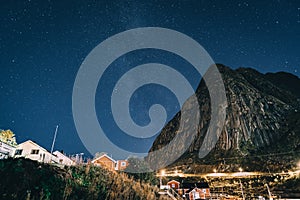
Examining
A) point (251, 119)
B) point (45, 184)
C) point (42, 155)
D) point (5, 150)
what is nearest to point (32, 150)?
point (42, 155)

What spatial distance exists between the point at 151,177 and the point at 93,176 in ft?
67.1

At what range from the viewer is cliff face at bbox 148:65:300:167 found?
238 feet

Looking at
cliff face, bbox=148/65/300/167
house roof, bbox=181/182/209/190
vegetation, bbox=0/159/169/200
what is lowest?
vegetation, bbox=0/159/169/200

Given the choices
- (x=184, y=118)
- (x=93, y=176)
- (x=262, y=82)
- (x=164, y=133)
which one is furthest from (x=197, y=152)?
(x=93, y=176)

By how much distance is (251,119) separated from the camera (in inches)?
3275

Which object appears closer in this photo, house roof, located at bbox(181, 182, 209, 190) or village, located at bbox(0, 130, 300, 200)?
village, located at bbox(0, 130, 300, 200)

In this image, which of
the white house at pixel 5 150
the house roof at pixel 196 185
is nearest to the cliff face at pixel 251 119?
the house roof at pixel 196 185

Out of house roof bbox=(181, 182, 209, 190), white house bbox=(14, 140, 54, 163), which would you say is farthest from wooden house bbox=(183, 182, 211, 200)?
white house bbox=(14, 140, 54, 163)

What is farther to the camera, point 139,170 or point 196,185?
point 196,185

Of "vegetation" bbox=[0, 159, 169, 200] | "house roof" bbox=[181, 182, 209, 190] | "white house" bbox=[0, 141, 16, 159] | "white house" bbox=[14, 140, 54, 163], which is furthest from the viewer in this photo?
"house roof" bbox=[181, 182, 209, 190]

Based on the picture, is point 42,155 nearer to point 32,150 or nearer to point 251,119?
point 32,150

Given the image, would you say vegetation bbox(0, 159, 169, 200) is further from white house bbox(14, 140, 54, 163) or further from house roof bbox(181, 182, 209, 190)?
house roof bbox(181, 182, 209, 190)

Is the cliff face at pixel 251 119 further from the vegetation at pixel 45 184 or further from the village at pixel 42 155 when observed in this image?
the vegetation at pixel 45 184

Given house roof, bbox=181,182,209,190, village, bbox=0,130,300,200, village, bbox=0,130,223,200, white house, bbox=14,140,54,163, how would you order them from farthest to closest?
1. house roof, bbox=181,182,209,190
2. white house, bbox=14,140,54,163
3. village, bbox=0,130,300,200
4. village, bbox=0,130,223,200
